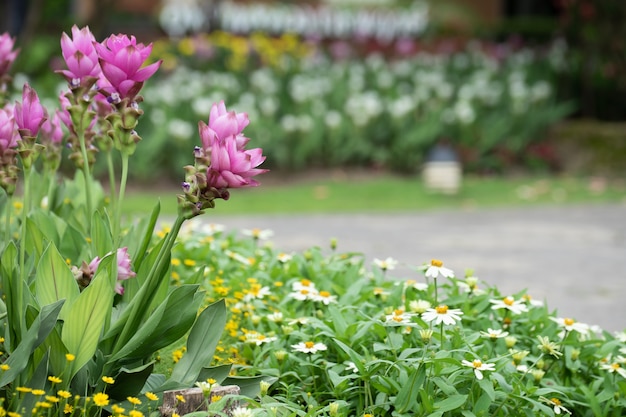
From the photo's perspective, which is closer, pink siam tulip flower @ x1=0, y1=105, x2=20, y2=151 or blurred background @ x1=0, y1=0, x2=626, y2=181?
pink siam tulip flower @ x1=0, y1=105, x2=20, y2=151

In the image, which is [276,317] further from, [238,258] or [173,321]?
[238,258]

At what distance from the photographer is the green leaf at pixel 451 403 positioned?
2.70 metres

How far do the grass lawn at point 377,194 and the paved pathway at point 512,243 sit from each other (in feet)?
1.61

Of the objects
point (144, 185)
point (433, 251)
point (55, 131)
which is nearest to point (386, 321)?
point (55, 131)

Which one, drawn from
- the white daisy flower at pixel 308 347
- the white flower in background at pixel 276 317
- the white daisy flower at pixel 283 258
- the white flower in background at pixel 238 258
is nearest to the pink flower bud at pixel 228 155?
the white daisy flower at pixel 308 347

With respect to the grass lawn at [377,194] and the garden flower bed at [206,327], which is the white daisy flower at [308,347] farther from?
the grass lawn at [377,194]

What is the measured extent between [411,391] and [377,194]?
273 inches

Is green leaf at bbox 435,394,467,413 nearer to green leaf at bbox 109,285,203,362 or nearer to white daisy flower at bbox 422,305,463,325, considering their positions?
white daisy flower at bbox 422,305,463,325

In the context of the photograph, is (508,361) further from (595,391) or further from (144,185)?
(144,185)

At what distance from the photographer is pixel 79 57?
268 cm

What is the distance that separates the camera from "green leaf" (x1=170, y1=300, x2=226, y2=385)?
107 inches

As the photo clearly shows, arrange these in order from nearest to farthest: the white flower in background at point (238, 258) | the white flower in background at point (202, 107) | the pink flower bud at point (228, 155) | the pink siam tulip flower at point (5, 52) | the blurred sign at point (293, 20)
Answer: the pink flower bud at point (228, 155) → the pink siam tulip flower at point (5, 52) → the white flower in background at point (238, 258) → the white flower in background at point (202, 107) → the blurred sign at point (293, 20)

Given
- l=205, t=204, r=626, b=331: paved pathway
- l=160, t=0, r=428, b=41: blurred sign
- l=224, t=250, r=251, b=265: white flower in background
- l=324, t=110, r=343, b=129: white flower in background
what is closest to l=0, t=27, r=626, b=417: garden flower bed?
l=224, t=250, r=251, b=265: white flower in background

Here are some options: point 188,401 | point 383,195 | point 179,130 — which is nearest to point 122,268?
point 188,401
